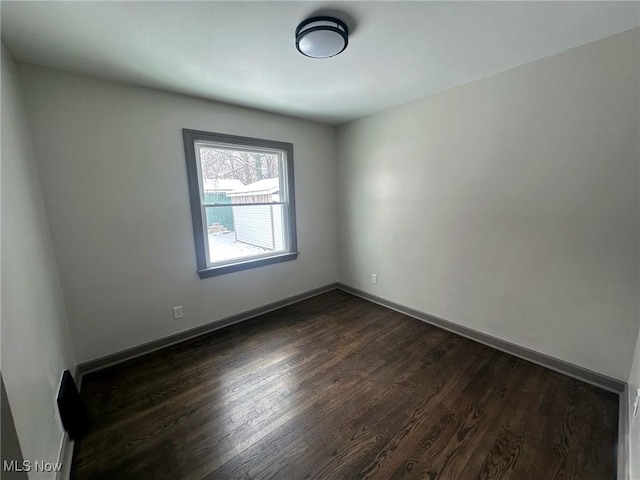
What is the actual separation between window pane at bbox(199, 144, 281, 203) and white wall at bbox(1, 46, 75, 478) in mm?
1202

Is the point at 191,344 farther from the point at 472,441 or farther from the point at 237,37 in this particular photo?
the point at 237,37

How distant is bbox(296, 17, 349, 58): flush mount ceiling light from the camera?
1420 mm

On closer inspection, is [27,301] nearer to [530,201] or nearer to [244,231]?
[244,231]

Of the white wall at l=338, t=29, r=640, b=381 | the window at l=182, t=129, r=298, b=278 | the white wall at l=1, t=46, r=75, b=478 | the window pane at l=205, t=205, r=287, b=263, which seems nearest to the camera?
the white wall at l=1, t=46, r=75, b=478

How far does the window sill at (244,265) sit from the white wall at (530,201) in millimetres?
1352

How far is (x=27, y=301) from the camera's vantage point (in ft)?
4.08

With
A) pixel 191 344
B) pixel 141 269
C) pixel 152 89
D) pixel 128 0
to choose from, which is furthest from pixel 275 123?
pixel 191 344

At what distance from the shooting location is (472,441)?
4.83 feet

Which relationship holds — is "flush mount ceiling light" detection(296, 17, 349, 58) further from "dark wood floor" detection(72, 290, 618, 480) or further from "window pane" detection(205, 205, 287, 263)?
"dark wood floor" detection(72, 290, 618, 480)

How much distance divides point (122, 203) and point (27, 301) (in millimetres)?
1096

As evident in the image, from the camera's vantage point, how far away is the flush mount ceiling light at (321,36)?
1.42 m

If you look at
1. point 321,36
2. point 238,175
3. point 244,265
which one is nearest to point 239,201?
point 238,175

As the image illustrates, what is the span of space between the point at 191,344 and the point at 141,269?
33.8 inches

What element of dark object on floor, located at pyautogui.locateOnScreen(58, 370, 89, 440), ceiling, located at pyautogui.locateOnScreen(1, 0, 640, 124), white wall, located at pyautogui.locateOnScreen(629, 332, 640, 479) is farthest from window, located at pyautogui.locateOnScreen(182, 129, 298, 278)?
white wall, located at pyautogui.locateOnScreen(629, 332, 640, 479)
